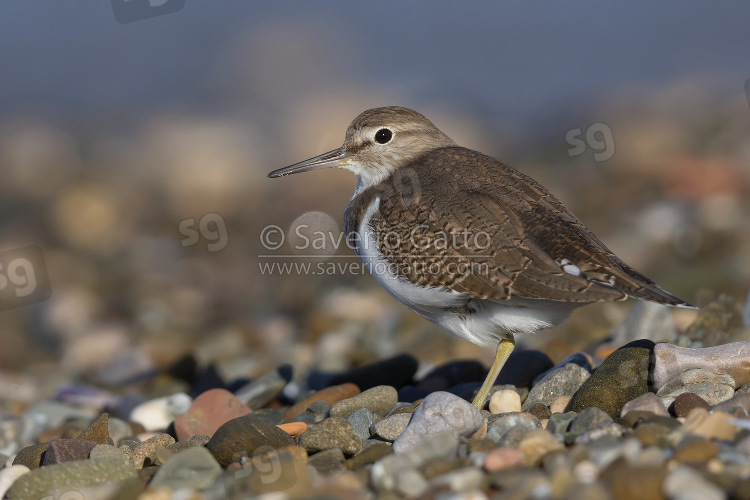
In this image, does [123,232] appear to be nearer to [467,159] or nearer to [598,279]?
[467,159]

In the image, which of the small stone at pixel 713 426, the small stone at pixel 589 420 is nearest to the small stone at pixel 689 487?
the small stone at pixel 713 426

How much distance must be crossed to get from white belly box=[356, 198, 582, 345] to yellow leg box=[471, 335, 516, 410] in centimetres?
10

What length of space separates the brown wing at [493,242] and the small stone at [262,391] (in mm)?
2201

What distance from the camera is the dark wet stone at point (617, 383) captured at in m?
5.41

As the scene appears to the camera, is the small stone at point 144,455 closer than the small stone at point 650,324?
Yes

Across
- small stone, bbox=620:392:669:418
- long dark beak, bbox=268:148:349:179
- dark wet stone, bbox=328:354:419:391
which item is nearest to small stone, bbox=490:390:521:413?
small stone, bbox=620:392:669:418

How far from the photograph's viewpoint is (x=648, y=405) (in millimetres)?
4883

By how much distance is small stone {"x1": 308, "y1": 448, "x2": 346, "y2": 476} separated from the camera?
4891mm

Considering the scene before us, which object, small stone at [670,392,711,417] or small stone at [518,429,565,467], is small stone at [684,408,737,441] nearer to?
small stone at [670,392,711,417]

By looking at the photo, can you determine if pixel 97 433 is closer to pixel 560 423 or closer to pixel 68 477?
pixel 68 477

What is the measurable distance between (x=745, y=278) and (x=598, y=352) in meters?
3.59

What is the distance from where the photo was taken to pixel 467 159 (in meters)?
6.69

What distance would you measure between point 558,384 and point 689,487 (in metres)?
2.50

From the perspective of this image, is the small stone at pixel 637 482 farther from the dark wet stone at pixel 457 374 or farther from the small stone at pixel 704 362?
the dark wet stone at pixel 457 374
